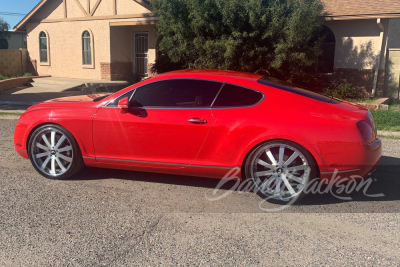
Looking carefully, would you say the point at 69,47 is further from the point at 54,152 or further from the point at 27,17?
the point at 54,152

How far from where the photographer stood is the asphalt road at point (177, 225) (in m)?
3.55

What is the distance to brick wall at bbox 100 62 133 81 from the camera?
20.1m

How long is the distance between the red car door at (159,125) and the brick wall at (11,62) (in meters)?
20.3

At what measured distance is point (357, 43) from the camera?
50.4ft

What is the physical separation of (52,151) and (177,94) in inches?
74.0

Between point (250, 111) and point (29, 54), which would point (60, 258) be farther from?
point (29, 54)

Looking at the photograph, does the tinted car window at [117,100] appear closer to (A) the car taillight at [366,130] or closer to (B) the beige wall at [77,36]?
(A) the car taillight at [366,130]

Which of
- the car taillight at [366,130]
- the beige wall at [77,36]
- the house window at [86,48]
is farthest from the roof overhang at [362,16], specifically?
the house window at [86,48]

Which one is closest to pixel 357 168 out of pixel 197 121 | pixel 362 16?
pixel 197 121

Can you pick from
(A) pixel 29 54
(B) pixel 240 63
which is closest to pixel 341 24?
(B) pixel 240 63

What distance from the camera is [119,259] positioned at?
11.5ft

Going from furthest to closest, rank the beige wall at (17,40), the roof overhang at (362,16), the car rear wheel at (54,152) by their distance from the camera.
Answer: the beige wall at (17,40) < the roof overhang at (362,16) < the car rear wheel at (54,152)

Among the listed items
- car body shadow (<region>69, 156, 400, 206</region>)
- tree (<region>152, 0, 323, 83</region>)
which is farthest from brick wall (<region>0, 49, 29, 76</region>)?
car body shadow (<region>69, 156, 400, 206</region>)

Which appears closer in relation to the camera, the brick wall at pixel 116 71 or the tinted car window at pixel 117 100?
the tinted car window at pixel 117 100
